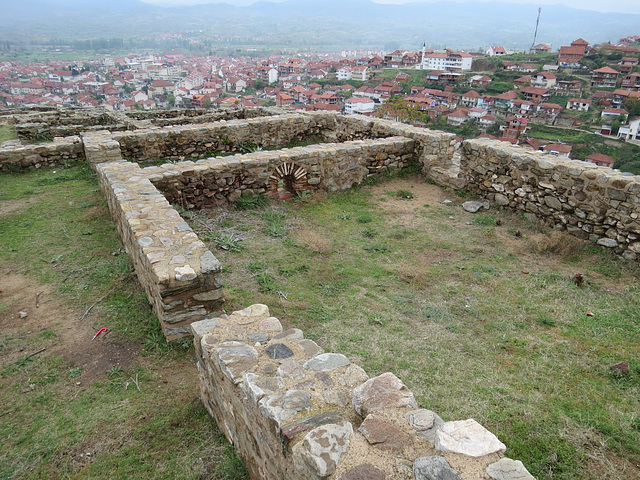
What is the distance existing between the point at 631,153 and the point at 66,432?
1760 inches

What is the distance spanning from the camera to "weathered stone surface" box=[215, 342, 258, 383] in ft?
9.48

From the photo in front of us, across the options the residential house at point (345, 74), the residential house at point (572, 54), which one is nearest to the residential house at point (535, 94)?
the residential house at point (572, 54)

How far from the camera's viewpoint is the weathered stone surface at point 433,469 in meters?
1.92

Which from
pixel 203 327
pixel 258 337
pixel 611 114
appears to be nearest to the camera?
pixel 258 337

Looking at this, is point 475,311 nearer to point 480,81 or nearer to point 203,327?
point 203,327

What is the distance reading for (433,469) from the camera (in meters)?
1.95

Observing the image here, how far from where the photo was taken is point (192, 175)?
7793 mm

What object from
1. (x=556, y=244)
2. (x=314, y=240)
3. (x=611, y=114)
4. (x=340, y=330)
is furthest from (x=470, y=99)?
(x=340, y=330)

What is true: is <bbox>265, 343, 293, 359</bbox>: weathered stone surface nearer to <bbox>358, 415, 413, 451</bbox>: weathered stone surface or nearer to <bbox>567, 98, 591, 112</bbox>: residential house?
<bbox>358, 415, 413, 451</bbox>: weathered stone surface

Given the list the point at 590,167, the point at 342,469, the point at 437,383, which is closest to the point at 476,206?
the point at 590,167

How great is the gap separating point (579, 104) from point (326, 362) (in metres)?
65.4

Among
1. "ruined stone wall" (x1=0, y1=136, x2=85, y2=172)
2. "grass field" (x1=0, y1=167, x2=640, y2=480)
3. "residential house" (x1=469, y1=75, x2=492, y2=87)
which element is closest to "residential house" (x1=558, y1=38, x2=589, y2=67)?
"residential house" (x1=469, y1=75, x2=492, y2=87)

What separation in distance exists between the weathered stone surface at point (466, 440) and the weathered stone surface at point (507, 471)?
8cm

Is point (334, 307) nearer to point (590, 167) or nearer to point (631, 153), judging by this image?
point (590, 167)
